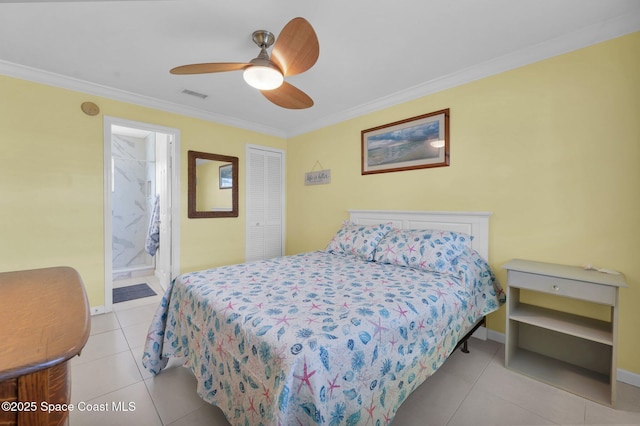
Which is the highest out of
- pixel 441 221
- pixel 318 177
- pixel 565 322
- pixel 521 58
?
pixel 521 58

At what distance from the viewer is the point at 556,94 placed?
2.07 m

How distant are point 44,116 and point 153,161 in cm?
183

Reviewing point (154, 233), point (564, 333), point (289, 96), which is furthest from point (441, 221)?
point (154, 233)

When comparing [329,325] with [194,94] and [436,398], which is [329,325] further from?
[194,94]

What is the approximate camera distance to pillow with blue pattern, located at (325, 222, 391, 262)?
8.68 feet

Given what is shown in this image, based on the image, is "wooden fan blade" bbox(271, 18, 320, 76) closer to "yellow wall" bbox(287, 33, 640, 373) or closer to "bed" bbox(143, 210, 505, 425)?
"bed" bbox(143, 210, 505, 425)

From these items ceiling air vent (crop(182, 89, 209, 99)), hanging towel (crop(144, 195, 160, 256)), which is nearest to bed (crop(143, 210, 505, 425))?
ceiling air vent (crop(182, 89, 209, 99))

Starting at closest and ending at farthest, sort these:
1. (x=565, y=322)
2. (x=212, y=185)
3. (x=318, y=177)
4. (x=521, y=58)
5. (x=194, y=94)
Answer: (x=565, y=322) < (x=521, y=58) < (x=194, y=94) < (x=212, y=185) < (x=318, y=177)

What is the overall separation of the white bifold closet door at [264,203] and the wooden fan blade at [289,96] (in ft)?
6.21

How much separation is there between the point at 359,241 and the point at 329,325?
1.56 meters

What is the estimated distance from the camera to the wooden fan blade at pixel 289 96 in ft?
7.02

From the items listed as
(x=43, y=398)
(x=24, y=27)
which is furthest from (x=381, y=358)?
(x=24, y=27)

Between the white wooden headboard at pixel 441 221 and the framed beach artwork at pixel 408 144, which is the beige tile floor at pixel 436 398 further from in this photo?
the framed beach artwork at pixel 408 144

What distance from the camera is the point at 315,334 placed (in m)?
1.17
